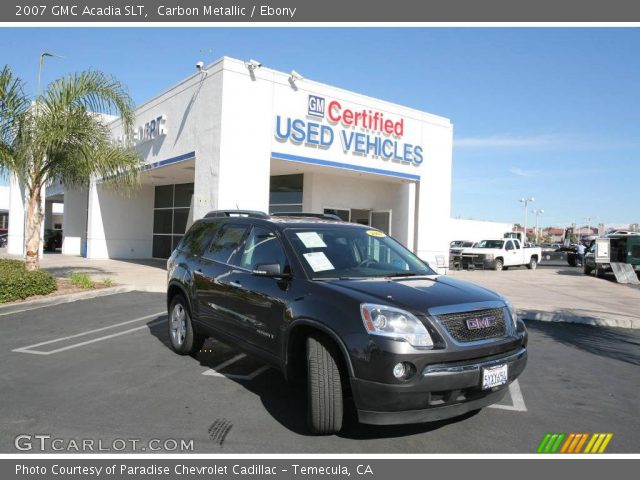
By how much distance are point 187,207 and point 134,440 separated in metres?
19.8

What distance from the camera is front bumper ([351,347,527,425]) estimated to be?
352 cm

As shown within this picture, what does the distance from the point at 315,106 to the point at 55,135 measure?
7693mm

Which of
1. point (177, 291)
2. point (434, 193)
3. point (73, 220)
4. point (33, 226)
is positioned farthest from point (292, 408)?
point (73, 220)

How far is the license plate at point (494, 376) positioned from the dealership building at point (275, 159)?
11179 millimetres

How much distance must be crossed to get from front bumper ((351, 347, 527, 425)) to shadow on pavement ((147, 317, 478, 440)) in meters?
0.53

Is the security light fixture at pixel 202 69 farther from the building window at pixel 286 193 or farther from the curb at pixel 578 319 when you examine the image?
the curb at pixel 578 319

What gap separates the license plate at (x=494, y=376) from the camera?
3.74 m

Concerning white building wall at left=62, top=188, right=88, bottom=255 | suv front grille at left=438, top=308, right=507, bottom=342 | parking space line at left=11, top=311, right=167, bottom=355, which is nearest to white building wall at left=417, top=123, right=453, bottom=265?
parking space line at left=11, top=311, right=167, bottom=355

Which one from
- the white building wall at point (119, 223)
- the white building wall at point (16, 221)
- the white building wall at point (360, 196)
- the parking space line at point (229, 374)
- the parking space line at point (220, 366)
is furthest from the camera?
the white building wall at point (16, 221)

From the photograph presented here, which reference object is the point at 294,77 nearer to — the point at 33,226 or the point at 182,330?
the point at 33,226

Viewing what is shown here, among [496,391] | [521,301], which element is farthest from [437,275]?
[521,301]

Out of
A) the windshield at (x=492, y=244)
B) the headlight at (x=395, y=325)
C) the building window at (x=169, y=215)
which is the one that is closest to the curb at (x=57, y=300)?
the headlight at (x=395, y=325)

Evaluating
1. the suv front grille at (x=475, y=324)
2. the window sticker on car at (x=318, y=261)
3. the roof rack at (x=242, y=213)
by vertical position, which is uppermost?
the roof rack at (x=242, y=213)
